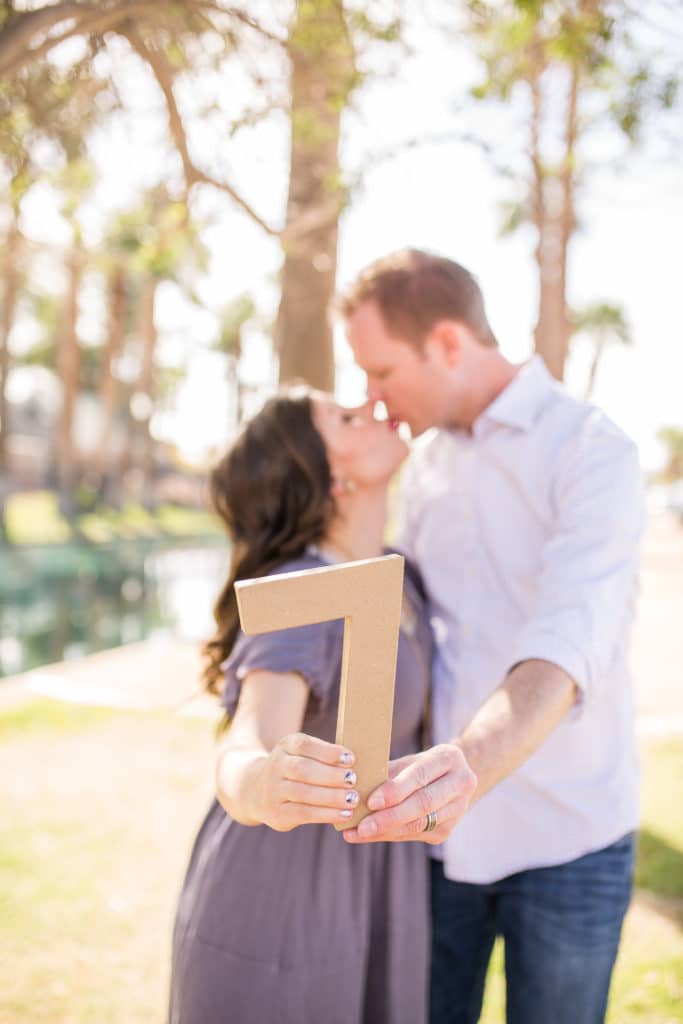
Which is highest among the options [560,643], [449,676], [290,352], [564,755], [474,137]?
[474,137]

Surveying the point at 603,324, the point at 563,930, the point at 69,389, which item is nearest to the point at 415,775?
the point at 563,930

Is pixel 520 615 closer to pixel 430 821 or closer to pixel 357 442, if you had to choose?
pixel 357 442

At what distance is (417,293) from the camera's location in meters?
2.35

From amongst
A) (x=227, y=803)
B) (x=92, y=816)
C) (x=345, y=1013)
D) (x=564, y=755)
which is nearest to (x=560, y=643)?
(x=564, y=755)

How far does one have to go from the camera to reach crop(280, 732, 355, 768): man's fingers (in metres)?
1.17

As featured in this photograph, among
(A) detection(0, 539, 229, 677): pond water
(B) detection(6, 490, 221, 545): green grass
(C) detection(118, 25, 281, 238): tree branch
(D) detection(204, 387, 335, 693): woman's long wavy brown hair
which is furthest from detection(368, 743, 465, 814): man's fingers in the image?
(B) detection(6, 490, 221, 545): green grass

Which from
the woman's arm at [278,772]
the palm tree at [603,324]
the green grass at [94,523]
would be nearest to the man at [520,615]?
the woman's arm at [278,772]

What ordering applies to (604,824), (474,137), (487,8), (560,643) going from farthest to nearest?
1. (474,137)
2. (487,8)
3. (604,824)
4. (560,643)

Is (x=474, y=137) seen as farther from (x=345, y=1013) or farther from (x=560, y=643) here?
(x=345, y=1013)

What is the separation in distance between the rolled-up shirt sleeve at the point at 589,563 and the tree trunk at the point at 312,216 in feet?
6.03

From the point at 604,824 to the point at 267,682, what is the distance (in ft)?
3.07

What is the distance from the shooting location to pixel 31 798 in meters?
5.12

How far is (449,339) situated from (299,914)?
4.72 ft

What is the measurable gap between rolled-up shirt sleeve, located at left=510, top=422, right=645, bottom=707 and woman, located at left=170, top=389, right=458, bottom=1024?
421mm
